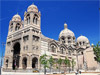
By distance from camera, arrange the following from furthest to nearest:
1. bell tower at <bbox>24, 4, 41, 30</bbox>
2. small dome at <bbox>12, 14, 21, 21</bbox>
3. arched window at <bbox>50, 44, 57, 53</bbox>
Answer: small dome at <bbox>12, 14, 21, 21</bbox>, arched window at <bbox>50, 44, 57, 53</bbox>, bell tower at <bbox>24, 4, 41, 30</bbox>

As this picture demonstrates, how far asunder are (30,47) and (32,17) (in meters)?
13.0

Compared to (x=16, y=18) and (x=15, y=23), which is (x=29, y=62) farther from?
(x=16, y=18)

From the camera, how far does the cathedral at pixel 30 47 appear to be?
1757 inches

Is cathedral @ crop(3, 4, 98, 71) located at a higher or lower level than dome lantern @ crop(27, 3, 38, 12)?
lower

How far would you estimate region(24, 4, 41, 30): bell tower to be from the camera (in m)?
47.9

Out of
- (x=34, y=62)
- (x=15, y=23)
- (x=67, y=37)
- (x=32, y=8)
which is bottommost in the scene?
(x=34, y=62)

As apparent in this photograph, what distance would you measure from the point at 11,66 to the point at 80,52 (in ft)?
146

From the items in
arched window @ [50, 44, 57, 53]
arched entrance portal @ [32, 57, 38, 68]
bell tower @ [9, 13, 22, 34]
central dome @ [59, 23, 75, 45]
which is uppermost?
bell tower @ [9, 13, 22, 34]

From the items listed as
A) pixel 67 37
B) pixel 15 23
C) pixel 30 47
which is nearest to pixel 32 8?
pixel 15 23

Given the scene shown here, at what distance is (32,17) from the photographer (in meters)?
48.0

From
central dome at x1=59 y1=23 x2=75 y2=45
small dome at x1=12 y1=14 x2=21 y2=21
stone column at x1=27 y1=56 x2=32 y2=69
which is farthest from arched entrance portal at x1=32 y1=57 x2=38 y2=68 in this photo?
central dome at x1=59 y1=23 x2=75 y2=45

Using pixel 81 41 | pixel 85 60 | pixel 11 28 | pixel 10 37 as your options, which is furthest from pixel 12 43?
pixel 81 41

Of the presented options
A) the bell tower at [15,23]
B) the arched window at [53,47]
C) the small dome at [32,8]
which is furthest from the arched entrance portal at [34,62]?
the bell tower at [15,23]

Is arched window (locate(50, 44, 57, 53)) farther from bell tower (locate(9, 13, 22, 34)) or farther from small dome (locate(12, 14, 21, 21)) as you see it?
small dome (locate(12, 14, 21, 21))
